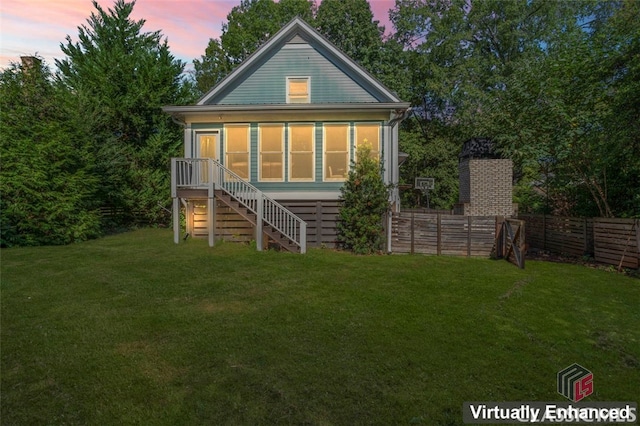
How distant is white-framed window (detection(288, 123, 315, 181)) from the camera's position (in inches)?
478

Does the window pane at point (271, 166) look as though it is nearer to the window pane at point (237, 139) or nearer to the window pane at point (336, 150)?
the window pane at point (237, 139)

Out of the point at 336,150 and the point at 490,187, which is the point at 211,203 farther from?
the point at 490,187

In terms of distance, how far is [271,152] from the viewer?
1227 centimetres

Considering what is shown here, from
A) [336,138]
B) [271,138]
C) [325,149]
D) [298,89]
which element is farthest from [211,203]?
[298,89]

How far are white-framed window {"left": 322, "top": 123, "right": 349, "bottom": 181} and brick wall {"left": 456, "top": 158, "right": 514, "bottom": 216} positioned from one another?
601cm

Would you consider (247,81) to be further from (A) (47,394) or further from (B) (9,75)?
(A) (47,394)

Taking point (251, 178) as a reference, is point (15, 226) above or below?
below

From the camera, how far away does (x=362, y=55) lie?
27688 mm

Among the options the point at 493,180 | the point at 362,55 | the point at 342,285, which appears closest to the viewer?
the point at 342,285

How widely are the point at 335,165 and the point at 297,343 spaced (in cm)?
854

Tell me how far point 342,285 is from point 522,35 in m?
30.6

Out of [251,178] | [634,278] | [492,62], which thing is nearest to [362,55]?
[492,62]

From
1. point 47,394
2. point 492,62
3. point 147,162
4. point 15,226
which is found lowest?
point 47,394

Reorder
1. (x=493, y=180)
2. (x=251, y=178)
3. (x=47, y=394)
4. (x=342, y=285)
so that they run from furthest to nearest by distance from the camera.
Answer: (x=493, y=180), (x=251, y=178), (x=342, y=285), (x=47, y=394)
